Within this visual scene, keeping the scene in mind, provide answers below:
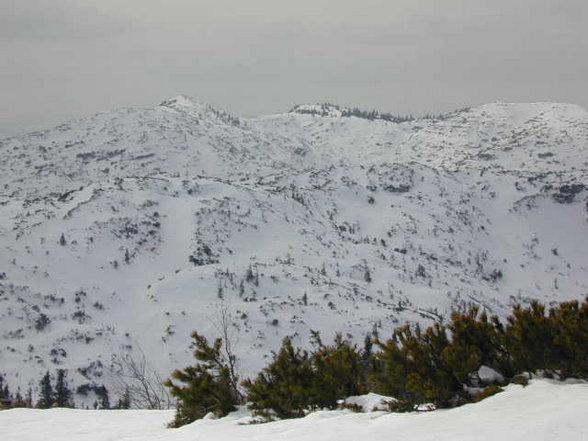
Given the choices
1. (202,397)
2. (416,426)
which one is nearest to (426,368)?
(416,426)

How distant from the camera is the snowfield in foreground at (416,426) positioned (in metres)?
10.5

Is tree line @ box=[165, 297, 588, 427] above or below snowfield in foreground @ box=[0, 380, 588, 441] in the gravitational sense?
above

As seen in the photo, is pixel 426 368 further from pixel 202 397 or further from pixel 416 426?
pixel 202 397

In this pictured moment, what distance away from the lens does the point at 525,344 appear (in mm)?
13398

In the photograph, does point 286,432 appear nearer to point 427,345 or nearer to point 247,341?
point 427,345

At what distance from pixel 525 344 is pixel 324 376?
15.5 feet

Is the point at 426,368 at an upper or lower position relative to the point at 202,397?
upper

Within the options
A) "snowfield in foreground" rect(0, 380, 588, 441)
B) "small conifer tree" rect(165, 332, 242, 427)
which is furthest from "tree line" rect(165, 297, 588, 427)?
"snowfield in foreground" rect(0, 380, 588, 441)

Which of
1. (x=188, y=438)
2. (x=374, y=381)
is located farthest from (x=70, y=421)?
(x=374, y=381)

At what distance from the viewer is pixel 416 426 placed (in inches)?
464

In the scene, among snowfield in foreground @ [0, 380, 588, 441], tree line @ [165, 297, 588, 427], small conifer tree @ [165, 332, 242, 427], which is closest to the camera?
snowfield in foreground @ [0, 380, 588, 441]

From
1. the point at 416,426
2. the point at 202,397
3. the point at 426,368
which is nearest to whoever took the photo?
the point at 416,426

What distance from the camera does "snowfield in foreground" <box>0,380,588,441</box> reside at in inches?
414

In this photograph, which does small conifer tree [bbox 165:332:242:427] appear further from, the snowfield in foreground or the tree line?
the snowfield in foreground
